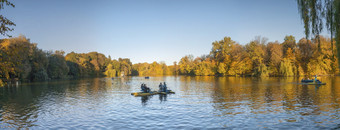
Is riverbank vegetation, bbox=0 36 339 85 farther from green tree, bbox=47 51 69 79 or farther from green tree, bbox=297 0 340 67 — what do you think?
green tree, bbox=297 0 340 67

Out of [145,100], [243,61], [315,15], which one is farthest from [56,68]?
[315,15]

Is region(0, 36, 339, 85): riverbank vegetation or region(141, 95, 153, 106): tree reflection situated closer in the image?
region(141, 95, 153, 106): tree reflection

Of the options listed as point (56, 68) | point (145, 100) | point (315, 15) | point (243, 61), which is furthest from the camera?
point (243, 61)

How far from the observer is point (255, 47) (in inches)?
3150

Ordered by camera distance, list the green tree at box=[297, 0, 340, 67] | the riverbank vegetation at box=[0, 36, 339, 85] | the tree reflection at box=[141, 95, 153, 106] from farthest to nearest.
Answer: the riverbank vegetation at box=[0, 36, 339, 85] → the tree reflection at box=[141, 95, 153, 106] → the green tree at box=[297, 0, 340, 67]

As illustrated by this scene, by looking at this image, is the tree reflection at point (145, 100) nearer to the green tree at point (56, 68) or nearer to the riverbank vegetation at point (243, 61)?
the riverbank vegetation at point (243, 61)

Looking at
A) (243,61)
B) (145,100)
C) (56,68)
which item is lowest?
(145,100)

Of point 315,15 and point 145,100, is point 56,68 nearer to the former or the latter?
point 145,100

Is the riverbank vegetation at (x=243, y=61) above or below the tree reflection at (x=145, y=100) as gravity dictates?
above

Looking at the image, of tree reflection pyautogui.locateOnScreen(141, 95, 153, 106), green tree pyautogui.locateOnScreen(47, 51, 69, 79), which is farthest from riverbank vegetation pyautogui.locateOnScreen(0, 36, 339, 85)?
tree reflection pyautogui.locateOnScreen(141, 95, 153, 106)

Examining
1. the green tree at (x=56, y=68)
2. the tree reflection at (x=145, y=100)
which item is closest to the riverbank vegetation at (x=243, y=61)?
the green tree at (x=56, y=68)

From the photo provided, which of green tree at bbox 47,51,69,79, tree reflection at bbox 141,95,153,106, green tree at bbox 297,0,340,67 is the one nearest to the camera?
green tree at bbox 297,0,340,67

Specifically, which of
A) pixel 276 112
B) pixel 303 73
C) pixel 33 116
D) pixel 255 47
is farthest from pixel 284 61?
pixel 33 116

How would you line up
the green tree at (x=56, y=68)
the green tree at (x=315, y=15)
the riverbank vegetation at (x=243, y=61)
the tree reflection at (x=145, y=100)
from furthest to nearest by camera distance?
the green tree at (x=56, y=68), the riverbank vegetation at (x=243, y=61), the tree reflection at (x=145, y=100), the green tree at (x=315, y=15)
